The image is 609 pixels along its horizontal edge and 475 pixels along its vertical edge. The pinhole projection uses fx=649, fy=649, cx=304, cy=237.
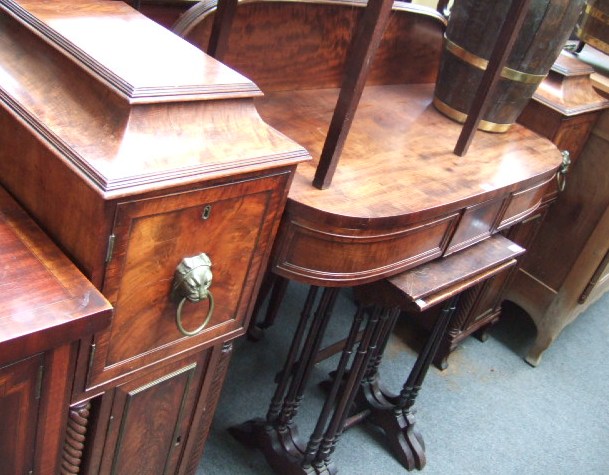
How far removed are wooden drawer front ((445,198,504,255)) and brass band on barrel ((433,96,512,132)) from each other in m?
0.26

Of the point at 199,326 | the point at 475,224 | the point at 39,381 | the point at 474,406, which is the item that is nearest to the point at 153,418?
the point at 199,326

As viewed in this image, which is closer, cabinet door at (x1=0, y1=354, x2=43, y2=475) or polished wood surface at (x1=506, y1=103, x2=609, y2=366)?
cabinet door at (x1=0, y1=354, x2=43, y2=475)

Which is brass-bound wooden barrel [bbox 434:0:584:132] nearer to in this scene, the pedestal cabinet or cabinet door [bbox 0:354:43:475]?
the pedestal cabinet

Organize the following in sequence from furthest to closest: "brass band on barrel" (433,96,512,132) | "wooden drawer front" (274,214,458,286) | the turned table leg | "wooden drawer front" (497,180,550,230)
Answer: "brass band on barrel" (433,96,512,132), "wooden drawer front" (497,180,550,230), the turned table leg, "wooden drawer front" (274,214,458,286)

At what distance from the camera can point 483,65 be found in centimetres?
141

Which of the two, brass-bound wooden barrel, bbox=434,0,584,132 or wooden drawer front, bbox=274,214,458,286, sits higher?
brass-bound wooden barrel, bbox=434,0,584,132

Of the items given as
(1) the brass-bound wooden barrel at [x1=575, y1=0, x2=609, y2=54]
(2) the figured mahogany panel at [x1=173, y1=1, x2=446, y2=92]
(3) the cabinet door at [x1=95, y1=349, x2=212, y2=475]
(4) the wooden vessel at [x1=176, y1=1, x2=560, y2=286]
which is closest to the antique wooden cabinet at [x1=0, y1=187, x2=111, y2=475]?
(3) the cabinet door at [x1=95, y1=349, x2=212, y2=475]

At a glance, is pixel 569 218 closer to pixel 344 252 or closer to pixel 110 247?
pixel 344 252

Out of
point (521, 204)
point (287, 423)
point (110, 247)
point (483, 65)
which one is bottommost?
point (287, 423)

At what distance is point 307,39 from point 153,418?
827 millimetres

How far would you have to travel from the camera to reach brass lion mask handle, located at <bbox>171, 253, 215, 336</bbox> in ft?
2.59

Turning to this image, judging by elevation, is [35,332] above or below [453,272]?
above

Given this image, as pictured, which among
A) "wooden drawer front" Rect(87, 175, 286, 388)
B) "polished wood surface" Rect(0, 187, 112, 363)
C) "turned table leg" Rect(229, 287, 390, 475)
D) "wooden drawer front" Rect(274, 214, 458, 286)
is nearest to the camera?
"polished wood surface" Rect(0, 187, 112, 363)

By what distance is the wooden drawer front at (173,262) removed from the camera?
0.72 metres
